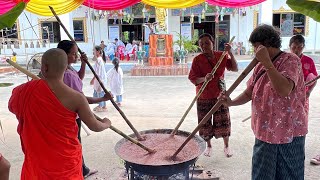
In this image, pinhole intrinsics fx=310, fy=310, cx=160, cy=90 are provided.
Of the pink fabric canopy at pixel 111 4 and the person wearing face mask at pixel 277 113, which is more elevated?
the pink fabric canopy at pixel 111 4

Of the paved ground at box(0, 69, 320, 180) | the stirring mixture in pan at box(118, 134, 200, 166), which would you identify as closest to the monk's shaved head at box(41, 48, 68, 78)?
the stirring mixture in pan at box(118, 134, 200, 166)

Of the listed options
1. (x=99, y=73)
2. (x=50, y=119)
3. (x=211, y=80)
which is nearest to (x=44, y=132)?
(x=50, y=119)

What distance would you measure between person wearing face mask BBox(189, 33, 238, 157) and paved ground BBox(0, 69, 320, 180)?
0.38 meters

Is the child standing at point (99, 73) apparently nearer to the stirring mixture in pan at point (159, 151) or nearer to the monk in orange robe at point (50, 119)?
the stirring mixture in pan at point (159, 151)

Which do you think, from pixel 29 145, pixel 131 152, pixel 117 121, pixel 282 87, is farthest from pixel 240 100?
pixel 117 121

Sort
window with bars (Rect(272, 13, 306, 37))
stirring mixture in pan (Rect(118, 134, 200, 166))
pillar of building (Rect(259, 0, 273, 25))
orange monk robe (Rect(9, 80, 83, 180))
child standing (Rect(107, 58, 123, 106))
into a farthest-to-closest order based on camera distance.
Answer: window with bars (Rect(272, 13, 306, 37)) → pillar of building (Rect(259, 0, 273, 25)) → child standing (Rect(107, 58, 123, 106)) → stirring mixture in pan (Rect(118, 134, 200, 166)) → orange monk robe (Rect(9, 80, 83, 180))

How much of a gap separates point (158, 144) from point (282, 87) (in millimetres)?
1232

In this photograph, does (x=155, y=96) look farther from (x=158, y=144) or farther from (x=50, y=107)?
(x=50, y=107)

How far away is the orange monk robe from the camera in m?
1.90

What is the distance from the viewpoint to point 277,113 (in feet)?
6.67

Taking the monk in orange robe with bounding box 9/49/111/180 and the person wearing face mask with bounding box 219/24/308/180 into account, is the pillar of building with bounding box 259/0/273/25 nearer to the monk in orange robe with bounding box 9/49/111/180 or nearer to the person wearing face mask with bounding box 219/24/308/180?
the person wearing face mask with bounding box 219/24/308/180

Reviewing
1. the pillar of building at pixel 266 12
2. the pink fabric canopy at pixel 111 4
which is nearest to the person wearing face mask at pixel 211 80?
the pink fabric canopy at pixel 111 4

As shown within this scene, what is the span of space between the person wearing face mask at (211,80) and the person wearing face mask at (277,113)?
1.39m

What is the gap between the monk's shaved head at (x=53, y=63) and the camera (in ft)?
6.26
